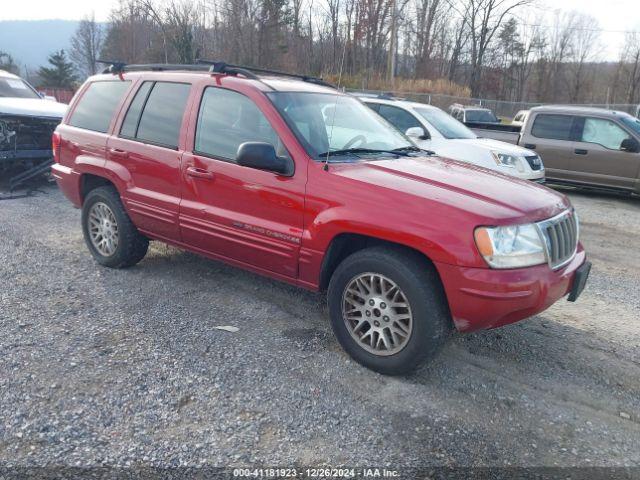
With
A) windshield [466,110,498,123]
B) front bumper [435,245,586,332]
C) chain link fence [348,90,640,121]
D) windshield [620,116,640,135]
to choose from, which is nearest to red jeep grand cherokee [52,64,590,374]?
front bumper [435,245,586,332]

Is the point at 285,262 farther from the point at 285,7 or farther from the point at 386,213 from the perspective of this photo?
the point at 285,7

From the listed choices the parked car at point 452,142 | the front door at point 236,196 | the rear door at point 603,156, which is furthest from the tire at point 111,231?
the rear door at point 603,156

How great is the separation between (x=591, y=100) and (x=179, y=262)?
194ft

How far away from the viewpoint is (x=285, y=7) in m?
35.0

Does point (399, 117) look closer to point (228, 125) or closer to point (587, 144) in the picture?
point (587, 144)

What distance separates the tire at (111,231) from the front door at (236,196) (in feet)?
2.63

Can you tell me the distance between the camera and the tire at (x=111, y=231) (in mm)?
4922

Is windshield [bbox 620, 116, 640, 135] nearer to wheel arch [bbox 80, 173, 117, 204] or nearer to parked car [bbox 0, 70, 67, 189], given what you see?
wheel arch [bbox 80, 173, 117, 204]

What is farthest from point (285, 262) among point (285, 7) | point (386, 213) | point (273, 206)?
point (285, 7)

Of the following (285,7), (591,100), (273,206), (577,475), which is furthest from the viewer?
(591,100)

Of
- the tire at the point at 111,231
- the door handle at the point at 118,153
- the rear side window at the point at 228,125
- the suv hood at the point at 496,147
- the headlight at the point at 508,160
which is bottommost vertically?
the tire at the point at 111,231

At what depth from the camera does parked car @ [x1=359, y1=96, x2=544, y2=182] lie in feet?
27.5

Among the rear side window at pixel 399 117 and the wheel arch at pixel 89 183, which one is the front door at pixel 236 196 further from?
the rear side window at pixel 399 117

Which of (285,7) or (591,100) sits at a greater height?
(285,7)
